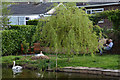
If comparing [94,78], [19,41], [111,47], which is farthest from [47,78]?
[19,41]

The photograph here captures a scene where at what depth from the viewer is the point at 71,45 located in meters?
11.1

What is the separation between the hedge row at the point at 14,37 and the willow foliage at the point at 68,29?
18.5 feet

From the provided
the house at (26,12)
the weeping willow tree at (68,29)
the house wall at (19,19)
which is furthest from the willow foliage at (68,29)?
the house wall at (19,19)

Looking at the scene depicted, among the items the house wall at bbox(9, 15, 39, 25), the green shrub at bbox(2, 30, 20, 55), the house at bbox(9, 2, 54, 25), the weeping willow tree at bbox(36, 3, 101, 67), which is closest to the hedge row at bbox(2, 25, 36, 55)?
the green shrub at bbox(2, 30, 20, 55)

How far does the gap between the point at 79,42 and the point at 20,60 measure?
13.9ft

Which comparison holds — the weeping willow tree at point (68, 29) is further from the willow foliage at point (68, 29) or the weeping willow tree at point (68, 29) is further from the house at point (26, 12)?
the house at point (26, 12)

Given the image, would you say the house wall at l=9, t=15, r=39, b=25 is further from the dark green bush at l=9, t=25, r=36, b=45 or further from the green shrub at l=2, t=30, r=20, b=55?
the green shrub at l=2, t=30, r=20, b=55

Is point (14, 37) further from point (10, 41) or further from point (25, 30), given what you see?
point (25, 30)

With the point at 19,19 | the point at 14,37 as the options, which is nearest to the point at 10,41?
the point at 14,37

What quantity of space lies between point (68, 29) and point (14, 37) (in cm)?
683

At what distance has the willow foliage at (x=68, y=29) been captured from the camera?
37.2ft

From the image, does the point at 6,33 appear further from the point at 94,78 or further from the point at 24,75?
the point at 94,78

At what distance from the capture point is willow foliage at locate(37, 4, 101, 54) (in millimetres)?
11352

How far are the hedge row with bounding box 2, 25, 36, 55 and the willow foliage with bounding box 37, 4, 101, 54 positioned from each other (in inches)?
222
